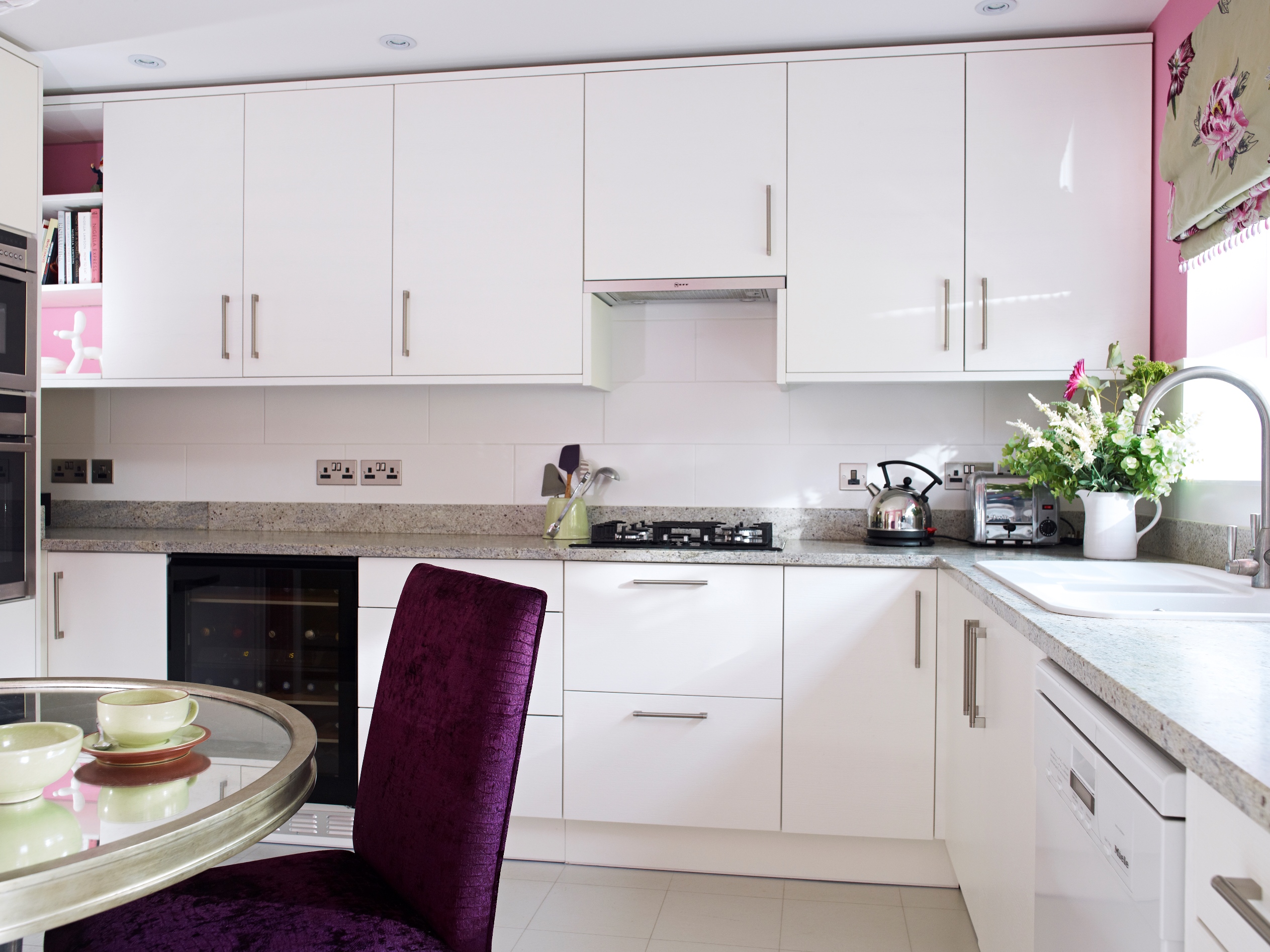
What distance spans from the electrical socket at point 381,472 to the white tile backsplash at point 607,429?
22 millimetres

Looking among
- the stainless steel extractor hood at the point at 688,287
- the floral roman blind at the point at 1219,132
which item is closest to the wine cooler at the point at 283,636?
the stainless steel extractor hood at the point at 688,287

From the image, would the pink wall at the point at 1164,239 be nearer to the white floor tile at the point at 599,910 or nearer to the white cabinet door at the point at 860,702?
the white cabinet door at the point at 860,702

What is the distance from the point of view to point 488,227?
107 inches

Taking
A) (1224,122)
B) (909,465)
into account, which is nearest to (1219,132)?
(1224,122)

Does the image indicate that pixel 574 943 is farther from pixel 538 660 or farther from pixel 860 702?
pixel 860 702

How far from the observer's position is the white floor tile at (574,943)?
2.10 metres

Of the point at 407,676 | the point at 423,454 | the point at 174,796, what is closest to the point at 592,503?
the point at 423,454

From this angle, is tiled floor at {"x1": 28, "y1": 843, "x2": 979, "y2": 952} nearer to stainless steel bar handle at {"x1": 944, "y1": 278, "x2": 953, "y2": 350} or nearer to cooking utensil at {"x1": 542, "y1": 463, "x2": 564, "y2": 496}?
cooking utensil at {"x1": 542, "y1": 463, "x2": 564, "y2": 496}

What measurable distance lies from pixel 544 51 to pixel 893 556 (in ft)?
5.75

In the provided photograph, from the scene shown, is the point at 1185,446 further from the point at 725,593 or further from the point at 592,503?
the point at 592,503

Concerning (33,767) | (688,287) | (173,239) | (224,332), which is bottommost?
(33,767)

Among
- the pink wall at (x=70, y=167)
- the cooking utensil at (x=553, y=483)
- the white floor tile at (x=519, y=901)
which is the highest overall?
the pink wall at (x=70, y=167)

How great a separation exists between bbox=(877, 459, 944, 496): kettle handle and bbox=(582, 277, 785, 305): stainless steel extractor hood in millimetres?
619

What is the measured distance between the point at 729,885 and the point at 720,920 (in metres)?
0.20
